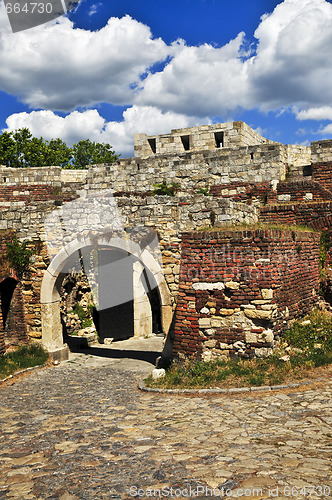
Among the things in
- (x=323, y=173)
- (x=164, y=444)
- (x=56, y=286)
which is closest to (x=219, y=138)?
(x=323, y=173)

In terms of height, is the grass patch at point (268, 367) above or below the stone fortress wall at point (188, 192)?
below

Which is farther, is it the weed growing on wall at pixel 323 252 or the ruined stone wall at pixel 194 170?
the ruined stone wall at pixel 194 170

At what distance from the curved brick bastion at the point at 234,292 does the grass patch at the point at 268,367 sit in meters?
0.24

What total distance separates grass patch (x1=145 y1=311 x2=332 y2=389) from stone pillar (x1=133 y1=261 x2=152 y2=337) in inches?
Answer: 369

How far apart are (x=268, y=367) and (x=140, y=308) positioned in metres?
11.1

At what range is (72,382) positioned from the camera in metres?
9.93

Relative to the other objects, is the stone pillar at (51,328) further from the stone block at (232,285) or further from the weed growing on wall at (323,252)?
the weed growing on wall at (323,252)

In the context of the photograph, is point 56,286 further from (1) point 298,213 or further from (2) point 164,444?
(2) point 164,444

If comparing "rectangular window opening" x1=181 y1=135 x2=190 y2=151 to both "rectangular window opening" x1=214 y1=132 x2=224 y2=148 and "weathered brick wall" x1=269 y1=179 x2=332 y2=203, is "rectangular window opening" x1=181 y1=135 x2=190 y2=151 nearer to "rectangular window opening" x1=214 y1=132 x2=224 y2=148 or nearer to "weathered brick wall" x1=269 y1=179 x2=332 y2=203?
"rectangular window opening" x1=214 y1=132 x2=224 y2=148

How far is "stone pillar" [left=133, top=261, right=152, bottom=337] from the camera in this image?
18422 mm

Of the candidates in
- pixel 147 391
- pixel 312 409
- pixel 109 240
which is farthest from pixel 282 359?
pixel 109 240

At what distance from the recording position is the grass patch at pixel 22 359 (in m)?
10.7

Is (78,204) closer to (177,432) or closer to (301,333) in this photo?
(301,333)

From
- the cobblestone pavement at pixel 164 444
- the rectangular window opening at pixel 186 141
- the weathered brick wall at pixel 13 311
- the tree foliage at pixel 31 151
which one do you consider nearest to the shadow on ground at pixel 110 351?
the weathered brick wall at pixel 13 311
